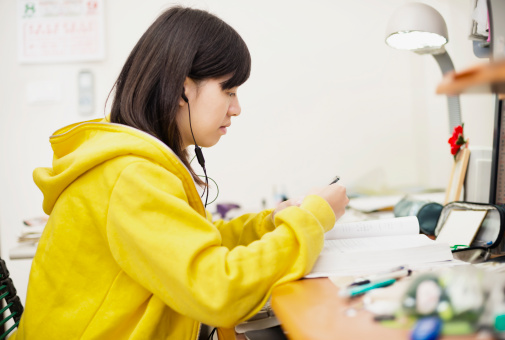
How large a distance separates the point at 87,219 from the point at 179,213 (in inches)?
7.6

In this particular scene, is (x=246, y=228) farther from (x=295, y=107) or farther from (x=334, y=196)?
(x=295, y=107)

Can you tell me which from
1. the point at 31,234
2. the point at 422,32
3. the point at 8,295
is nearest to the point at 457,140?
the point at 422,32

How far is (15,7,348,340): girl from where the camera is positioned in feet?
1.87

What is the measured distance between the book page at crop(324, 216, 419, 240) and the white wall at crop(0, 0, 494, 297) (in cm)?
112

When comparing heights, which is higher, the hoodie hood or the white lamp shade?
the white lamp shade

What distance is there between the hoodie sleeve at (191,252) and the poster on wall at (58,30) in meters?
1.53

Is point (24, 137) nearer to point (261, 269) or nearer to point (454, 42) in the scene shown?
point (261, 269)

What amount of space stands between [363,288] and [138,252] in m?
0.32

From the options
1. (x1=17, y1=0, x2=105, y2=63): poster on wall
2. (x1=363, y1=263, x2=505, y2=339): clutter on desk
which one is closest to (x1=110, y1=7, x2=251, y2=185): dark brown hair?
(x1=363, y1=263, x2=505, y2=339): clutter on desk

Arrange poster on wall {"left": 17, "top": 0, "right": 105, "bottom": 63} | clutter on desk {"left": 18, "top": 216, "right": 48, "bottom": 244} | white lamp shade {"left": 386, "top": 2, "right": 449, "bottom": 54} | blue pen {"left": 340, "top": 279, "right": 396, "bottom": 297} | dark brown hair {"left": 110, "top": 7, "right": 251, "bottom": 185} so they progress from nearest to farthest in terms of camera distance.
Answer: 1. blue pen {"left": 340, "top": 279, "right": 396, "bottom": 297}
2. dark brown hair {"left": 110, "top": 7, "right": 251, "bottom": 185}
3. white lamp shade {"left": 386, "top": 2, "right": 449, "bottom": 54}
4. clutter on desk {"left": 18, "top": 216, "right": 48, "bottom": 244}
5. poster on wall {"left": 17, "top": 0, "right": 105, "bottom": 63}

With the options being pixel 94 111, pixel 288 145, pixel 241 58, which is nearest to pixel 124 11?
pixel 94 111

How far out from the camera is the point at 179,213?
58 centimetres

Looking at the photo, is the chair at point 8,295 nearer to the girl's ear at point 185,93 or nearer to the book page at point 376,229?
the girl's ear at point 185,93

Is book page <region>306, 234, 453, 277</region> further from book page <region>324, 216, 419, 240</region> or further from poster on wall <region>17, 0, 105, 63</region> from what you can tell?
poster on wall <region>17, 0, 105, 63</region>
